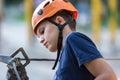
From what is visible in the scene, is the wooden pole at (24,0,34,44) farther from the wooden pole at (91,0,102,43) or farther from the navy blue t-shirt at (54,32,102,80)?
the navy blue t-shirt at (54,32,102,80)

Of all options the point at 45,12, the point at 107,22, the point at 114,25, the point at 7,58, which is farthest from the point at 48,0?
the point at 107,22

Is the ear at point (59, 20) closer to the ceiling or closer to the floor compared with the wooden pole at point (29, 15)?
closer to the ceiling

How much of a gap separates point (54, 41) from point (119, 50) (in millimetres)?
11188

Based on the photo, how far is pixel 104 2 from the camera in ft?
53.9

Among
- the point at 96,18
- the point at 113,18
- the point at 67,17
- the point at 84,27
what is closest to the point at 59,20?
the point at 67,17

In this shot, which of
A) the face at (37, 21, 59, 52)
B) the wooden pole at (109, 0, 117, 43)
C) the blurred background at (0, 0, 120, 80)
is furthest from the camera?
the wooden pole at (109, 0, 117, 43)

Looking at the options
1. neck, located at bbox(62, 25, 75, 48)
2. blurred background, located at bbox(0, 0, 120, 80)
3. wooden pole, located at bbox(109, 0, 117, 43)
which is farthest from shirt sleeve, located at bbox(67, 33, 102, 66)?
wooden pole, located at bbox(109, 0, 117, 43)

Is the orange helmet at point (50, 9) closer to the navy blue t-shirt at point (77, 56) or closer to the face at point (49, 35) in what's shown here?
the face at point (49, 35)

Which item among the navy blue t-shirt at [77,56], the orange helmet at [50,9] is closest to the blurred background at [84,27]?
the orange helmet at [50,9]

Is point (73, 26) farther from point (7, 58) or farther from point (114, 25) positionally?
point (114, 25)

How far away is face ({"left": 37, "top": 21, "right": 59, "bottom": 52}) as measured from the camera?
334 centimetres

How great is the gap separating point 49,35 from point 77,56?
231 millimetres

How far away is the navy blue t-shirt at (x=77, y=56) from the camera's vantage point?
125 inches

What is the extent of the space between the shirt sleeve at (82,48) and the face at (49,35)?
0.48ft
